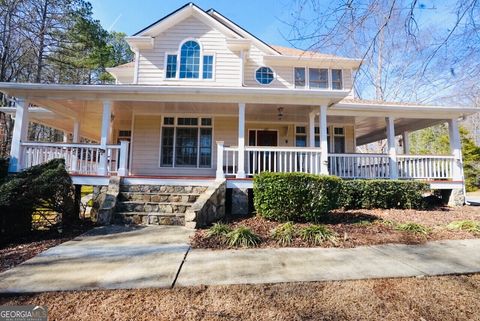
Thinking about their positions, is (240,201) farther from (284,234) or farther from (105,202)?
(105,202)

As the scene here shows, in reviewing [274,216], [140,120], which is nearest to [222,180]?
[274,216]

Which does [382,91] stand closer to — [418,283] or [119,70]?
[119,70]

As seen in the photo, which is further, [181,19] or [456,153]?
[181,19]

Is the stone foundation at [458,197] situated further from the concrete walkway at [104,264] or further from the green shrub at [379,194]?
the concrete walkway at [104,264]

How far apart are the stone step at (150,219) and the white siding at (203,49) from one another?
6.42 m

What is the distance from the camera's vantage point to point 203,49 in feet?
35.9

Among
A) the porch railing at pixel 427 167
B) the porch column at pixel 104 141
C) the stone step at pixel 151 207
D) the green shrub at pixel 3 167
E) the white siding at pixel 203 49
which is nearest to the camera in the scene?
the stone step at pixel 151 207

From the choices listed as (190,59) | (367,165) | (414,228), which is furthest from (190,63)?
(414,228)

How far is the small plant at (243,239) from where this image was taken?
458 centimetres

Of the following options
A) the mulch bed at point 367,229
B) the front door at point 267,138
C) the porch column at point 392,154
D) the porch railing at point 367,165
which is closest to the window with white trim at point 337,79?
the porch column at point 392,154

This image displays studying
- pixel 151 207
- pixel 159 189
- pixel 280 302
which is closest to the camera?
pixel 280 302

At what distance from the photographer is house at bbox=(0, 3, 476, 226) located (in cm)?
786

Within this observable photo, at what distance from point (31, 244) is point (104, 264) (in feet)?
7.01

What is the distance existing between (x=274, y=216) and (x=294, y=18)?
4048 mm
